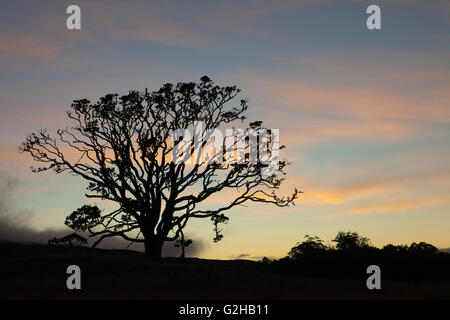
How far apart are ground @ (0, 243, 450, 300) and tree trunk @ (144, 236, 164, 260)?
794 cm

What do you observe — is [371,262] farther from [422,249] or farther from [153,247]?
[153,247]

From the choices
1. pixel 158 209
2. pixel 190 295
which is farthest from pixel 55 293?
pixel 158 209

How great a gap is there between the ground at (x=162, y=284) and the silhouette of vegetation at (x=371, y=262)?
1228 mm

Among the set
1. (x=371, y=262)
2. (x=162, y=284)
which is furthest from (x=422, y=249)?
(x=162, y=284)

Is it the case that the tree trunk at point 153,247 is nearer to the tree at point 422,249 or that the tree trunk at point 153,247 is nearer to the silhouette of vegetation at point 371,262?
the silhouette of vegetation at point 371,262

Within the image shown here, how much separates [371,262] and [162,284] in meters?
10.8

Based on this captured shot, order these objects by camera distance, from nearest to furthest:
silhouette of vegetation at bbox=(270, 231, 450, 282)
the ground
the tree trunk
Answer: the ground
silhouette of vegetation at bbox=(270, 231, 450, 282)
the tree trunk

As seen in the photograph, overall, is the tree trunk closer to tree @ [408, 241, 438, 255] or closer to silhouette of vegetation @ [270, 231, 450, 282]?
silhouette of vegetation @ [270, 231, 450, 282]

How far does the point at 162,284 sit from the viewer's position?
67.2ft

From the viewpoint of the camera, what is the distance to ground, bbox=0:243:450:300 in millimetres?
17734

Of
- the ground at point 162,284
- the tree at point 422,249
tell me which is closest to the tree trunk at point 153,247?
the ground at point 162,284

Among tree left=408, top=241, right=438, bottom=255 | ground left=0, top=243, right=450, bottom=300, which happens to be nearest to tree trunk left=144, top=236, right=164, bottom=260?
ground left=0, top=243, right=450, bottom=300
